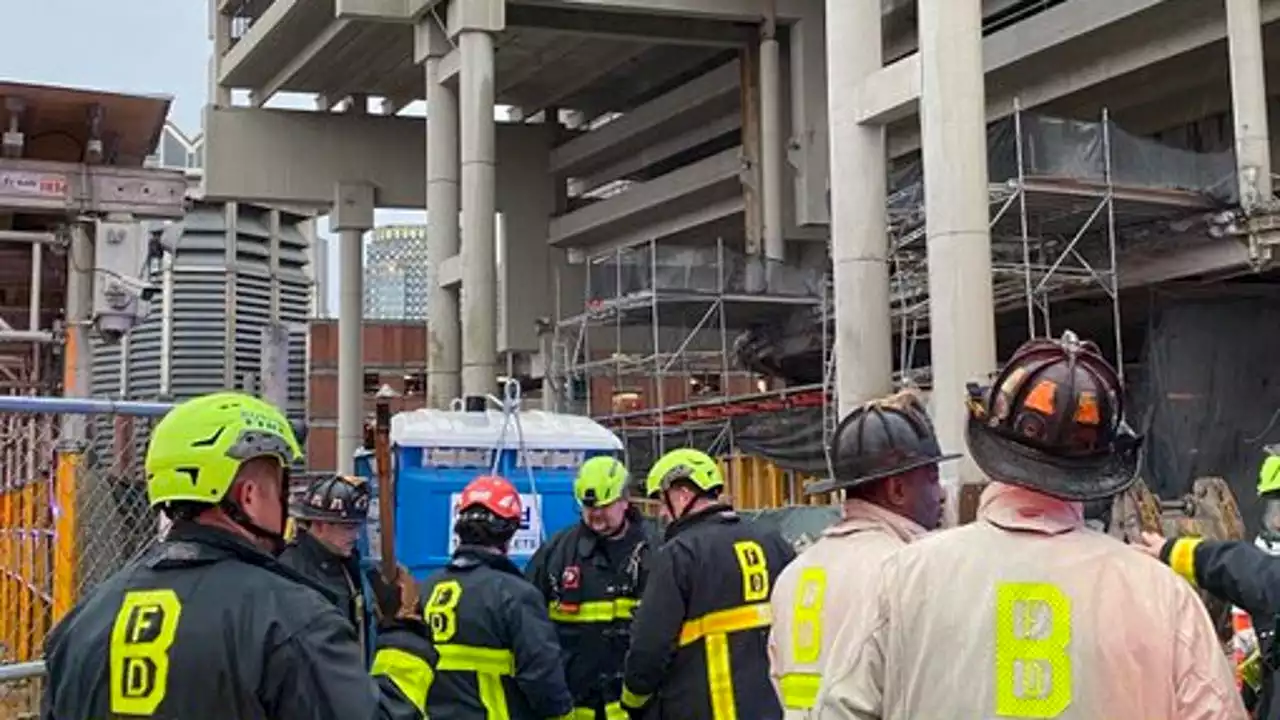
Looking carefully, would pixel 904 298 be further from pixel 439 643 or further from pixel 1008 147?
pixel 439 643

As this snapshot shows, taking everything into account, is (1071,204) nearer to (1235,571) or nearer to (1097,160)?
(1097,160)

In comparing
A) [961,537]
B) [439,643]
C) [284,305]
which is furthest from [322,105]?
[961,537]

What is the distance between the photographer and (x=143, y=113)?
31.6ft

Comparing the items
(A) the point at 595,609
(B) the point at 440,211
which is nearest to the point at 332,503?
(A) the point at 595,609

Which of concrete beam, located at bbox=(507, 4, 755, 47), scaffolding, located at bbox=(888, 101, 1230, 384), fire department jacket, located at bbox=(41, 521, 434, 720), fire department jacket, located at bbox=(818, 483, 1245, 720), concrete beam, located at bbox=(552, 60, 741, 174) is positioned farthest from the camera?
concrete beam, located at bbox=(552, 60, 741, 174)

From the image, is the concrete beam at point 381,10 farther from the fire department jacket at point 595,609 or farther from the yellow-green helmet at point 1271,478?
the yellow-green helmet at point 1271,478

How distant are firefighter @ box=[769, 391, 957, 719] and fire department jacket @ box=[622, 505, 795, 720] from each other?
1453 mm

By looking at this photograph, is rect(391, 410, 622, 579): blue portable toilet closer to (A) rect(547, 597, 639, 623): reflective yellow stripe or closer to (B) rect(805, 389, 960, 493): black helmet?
(A) rect(547, 597, 639, 623): reflective yellow stripe

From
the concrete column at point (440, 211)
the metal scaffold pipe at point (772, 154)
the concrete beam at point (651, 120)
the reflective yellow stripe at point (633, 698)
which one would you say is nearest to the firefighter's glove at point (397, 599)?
the reflective yellow stripe at point (633, 698)

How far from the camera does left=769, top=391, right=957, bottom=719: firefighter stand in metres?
4.23

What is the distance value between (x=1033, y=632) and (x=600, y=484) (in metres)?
4.91

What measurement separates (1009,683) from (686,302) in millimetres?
21212

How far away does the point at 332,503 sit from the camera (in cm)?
624

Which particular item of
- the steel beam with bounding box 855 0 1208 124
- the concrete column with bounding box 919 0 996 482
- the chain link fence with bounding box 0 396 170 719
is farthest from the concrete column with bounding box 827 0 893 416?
the chain link fence with bounding box 0 396 170 719
